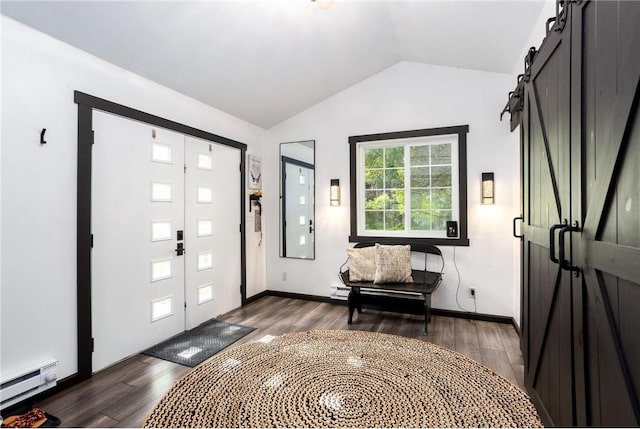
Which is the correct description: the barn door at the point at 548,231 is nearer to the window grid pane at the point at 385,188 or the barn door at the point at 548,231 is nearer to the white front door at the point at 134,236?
the window grid pane at the point at 385,188

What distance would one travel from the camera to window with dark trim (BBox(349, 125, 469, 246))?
3883mm

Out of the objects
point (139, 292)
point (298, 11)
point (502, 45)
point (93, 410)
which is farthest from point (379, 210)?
point (93, 410)

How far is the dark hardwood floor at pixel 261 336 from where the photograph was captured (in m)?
2.08

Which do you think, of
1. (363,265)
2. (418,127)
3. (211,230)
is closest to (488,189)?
(418,127)

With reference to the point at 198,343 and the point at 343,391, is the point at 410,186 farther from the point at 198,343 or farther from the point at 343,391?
the point at 198,343

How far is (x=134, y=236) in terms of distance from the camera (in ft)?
9.49

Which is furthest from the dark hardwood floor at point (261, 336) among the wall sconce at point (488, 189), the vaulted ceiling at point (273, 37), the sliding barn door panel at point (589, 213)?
the vaulted ceiling at point (273, 37)

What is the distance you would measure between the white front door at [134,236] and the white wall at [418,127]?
5.75 ft

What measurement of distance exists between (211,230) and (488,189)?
11.1 ft

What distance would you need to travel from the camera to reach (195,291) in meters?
3.60

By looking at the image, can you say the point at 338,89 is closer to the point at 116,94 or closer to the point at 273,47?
the point at 273,47

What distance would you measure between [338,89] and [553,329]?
3.75 m

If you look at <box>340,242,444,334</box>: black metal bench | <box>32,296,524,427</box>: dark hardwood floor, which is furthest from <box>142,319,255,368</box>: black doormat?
<box>340,242,444,334</box>: black metal bench

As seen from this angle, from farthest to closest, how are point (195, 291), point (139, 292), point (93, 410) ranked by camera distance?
point (195, 291)
point (139, 292)
point (93, 410)
